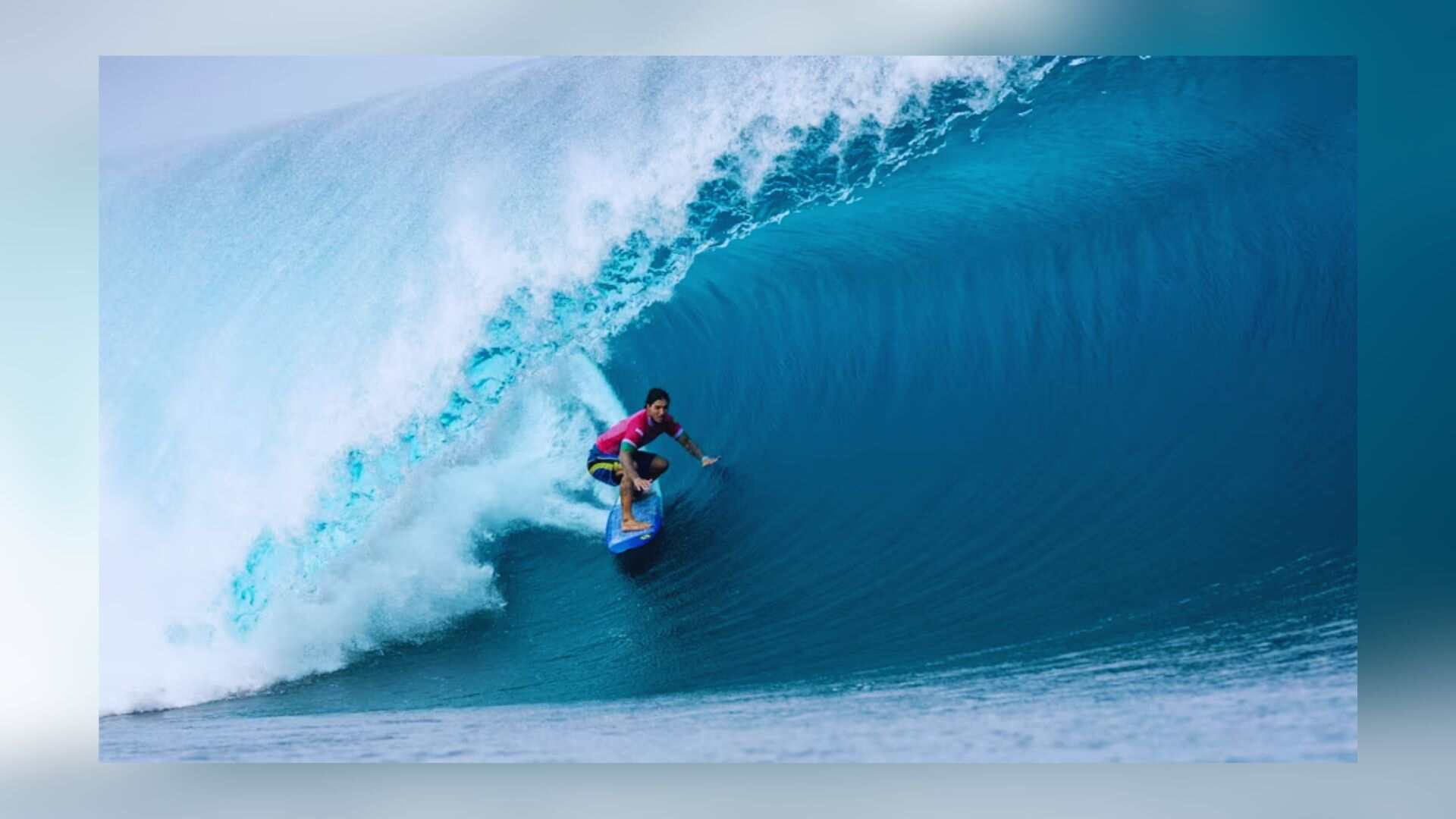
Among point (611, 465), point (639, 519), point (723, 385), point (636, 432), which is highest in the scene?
point (723, 385)

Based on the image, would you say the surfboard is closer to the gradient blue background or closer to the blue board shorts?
the blue board shorts

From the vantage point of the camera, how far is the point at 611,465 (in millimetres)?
3648

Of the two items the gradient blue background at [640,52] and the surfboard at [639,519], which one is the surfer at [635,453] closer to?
the surfboard at [639,519]

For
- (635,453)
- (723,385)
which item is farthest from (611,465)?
(723,385)

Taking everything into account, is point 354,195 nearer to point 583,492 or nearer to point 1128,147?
point 583,492

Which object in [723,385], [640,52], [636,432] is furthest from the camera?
[723,385]

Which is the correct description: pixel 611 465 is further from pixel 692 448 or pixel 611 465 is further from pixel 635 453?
pixel 692 448

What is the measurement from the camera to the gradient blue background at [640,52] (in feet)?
11.0

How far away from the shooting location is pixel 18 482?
3.51 m

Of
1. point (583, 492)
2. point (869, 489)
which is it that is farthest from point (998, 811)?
point (583, 492)

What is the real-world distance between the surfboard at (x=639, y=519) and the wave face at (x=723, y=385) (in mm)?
70

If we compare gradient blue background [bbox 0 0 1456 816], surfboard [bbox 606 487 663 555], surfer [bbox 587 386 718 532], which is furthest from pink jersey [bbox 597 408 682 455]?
gradient blue background [bbox 0 0 1456 816]

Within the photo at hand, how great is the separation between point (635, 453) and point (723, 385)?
1.39 ft

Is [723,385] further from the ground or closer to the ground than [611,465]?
further from the ground
